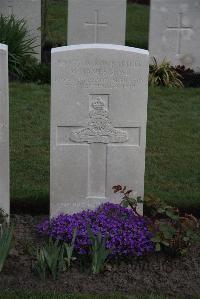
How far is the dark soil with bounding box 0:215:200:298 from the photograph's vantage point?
4.83 meters

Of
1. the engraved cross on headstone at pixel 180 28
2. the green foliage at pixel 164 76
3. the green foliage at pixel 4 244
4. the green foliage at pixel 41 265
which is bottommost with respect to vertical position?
the green foliage at pixel 41 265

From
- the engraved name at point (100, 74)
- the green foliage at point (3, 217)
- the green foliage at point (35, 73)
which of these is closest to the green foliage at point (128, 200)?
the engraved name at point (100, 74)

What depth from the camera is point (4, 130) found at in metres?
5.41

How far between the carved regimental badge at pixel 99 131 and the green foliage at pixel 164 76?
5.34 m

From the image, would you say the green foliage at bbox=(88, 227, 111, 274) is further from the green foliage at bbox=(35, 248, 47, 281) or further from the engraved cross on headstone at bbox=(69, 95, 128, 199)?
the engraved cross on headstone at bbox=(69, 95, 128, 199)

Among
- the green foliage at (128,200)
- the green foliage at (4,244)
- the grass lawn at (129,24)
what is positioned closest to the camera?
the green foliage at (4,244)

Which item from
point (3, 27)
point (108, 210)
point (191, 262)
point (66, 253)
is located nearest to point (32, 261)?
point (66, 253)

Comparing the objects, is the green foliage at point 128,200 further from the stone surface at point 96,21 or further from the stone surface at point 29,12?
the stone surface at point 29,12

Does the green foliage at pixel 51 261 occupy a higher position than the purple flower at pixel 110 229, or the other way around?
the purple flower at pixel 110 229

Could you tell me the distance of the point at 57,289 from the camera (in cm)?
478

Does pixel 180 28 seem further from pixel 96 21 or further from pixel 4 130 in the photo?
pixel 4 130

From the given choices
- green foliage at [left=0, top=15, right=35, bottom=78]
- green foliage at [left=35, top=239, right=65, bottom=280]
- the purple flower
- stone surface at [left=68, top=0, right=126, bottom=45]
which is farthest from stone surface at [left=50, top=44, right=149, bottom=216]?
stone surface at [left=68, top=0, right=126, bottom=45]

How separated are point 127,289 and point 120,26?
7.08 metres

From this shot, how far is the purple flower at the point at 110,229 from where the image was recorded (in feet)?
16.9
